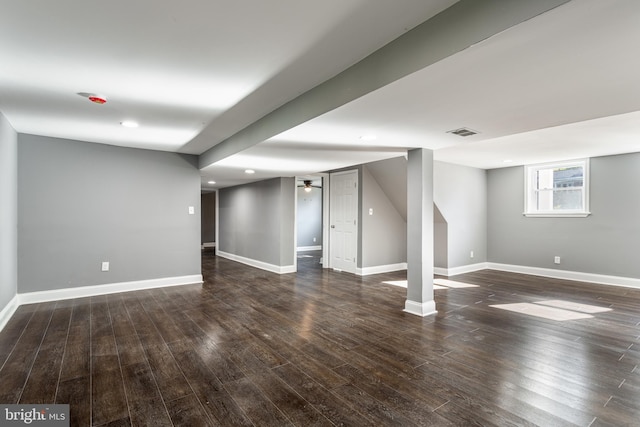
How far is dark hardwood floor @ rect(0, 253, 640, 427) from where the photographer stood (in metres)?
1.87

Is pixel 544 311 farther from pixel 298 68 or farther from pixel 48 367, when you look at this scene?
pixel 48 367

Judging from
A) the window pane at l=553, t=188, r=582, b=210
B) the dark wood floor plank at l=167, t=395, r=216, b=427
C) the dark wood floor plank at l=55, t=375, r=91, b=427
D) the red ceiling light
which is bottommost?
the dark wood floor plank at l=167, t=395, r=216, b=427

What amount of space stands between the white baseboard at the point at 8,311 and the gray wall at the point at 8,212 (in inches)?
1.9

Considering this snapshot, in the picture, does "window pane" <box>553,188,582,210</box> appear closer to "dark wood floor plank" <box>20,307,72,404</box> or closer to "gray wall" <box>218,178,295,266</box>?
"gray wall" <box>218,178,295,266</box>

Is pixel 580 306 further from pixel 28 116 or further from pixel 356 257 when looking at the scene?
pixel 28 116

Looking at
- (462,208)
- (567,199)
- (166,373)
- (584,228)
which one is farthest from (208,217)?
(584,228)

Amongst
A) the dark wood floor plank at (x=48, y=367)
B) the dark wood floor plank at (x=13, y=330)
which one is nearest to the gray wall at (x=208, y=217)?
the dark wood floor plank at (x=13, y=330)

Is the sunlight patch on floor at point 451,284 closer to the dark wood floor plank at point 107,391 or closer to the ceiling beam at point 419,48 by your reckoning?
the ceiling beam at point 419,48

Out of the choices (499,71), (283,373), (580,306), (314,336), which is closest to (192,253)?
(314,336)

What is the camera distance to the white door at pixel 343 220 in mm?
6285

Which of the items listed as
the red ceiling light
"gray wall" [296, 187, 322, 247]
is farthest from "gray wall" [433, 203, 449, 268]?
the red ceiling light

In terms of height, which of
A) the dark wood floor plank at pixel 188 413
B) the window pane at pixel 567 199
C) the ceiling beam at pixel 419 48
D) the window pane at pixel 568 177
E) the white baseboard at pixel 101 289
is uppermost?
the ceiling beam at pixel 419 48

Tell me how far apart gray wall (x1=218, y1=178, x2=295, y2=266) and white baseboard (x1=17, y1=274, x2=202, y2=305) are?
5.46 ft

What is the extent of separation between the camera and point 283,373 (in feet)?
7.59
